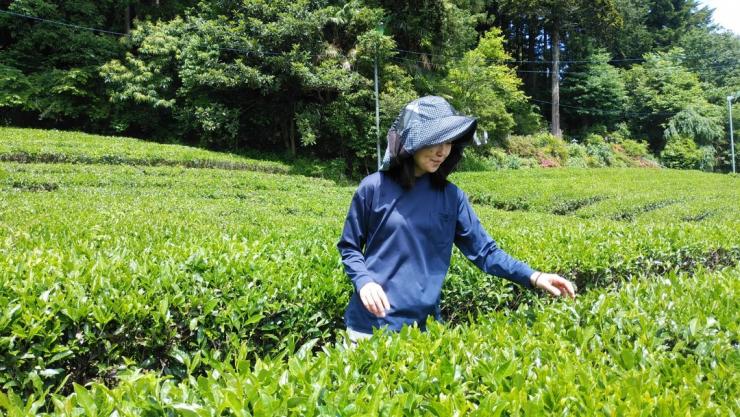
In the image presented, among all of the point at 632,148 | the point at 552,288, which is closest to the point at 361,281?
the point at 552,288

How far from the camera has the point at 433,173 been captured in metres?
2.26

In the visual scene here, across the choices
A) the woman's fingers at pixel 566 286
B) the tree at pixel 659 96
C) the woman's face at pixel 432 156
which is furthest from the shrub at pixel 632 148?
the woman's face at pixel 432 156

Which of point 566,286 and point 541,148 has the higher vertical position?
point 541,148

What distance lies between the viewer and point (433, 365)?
65.2 inches

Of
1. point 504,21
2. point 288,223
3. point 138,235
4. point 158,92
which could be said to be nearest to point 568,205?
point 288,223

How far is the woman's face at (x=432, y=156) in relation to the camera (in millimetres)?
2076

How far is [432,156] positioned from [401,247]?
1.44 feet

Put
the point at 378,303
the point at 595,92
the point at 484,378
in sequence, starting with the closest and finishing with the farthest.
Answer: the point at 484,378
the point at 378,303
the point at 595,92

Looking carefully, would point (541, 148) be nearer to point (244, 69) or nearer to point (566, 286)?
point (244, 69)

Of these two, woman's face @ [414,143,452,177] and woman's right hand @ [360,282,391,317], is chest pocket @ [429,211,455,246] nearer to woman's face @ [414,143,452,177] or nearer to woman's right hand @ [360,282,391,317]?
woman's face @ [414,143,452,177]

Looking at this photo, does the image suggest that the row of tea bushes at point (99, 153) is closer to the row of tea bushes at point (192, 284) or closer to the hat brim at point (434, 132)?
the row of tea bushes at point (192, 284)

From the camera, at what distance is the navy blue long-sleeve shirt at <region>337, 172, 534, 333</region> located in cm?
217

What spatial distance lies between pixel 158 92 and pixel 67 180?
12.0 m

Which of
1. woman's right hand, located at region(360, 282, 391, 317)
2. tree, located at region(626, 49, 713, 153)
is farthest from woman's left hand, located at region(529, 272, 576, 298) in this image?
tree, located at region(626, 49, 713, 153)
